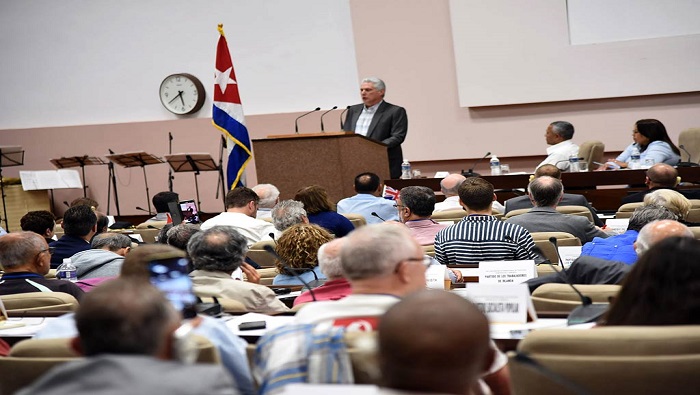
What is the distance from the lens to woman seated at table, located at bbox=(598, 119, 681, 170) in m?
9.10

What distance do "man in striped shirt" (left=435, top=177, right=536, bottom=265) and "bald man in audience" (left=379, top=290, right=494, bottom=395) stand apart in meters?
3.28

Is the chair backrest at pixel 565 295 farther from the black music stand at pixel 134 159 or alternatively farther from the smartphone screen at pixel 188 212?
the black music stand at pixel 134 159

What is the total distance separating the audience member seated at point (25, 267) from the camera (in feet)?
A: 14.6

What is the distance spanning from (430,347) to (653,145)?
8.19 meters

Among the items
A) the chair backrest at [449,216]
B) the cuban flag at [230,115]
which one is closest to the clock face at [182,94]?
the cuban flag at [230,115]

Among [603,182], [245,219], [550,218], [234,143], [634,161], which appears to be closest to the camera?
[550,218]

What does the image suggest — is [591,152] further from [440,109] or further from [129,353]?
[129,353]

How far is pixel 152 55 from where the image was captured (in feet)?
44.1

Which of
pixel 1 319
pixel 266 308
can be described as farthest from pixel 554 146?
pixel 1 319

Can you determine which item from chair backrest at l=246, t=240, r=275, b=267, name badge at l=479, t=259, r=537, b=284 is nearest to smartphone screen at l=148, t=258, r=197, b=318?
name badge at l=479, t=259, r=537, b=284

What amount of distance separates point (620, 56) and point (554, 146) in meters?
2.16

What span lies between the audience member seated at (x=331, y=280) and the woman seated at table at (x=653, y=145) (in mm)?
6214

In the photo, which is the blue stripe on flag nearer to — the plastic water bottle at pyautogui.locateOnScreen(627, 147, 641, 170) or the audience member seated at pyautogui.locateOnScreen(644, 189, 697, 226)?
the plastic water bottle at pyautogui.locateOnScreen(627, 147, 641, 170)

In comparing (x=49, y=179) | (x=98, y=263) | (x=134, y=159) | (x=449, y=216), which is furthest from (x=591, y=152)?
(x=49, y=179)
